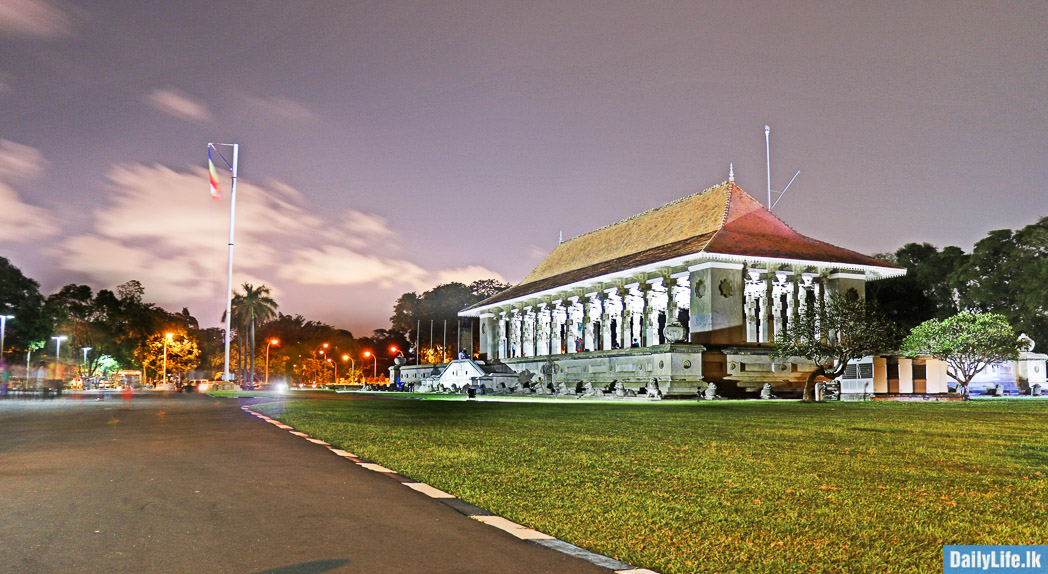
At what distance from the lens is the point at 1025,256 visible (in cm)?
6050

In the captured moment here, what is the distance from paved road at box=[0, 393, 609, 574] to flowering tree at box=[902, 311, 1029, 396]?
42.8m

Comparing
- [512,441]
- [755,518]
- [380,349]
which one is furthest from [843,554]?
[380,349]

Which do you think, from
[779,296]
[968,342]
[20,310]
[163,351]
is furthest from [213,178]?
[163,351]

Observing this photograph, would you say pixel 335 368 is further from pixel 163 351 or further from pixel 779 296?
pixel 779 296

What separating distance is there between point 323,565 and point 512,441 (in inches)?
315

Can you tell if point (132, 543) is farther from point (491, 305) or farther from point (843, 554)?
point (491, 305)

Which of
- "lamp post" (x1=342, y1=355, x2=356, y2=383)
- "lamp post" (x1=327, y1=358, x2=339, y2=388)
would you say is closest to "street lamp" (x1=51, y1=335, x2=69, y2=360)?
"lamp post" (x1=342, y1=355, x2=356, y2=383)

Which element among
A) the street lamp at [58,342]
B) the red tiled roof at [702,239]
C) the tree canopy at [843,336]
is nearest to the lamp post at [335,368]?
the street lamp at [58,342]

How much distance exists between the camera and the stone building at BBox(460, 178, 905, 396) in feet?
147

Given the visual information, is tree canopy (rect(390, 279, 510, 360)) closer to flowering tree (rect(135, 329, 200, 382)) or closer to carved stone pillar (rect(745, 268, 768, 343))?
flowering tree (rect(135, 329, 200, 382))

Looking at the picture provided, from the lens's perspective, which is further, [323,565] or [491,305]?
[491,305]

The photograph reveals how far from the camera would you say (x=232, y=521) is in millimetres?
6301

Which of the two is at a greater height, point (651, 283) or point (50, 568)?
point (651, 283)

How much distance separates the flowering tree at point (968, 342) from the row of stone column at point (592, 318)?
14109 mm
